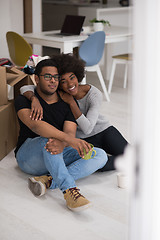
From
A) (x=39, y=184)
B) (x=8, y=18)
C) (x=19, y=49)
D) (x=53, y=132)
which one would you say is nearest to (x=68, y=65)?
(x=53, y=132)

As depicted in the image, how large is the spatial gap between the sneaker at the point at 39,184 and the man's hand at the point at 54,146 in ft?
0.67

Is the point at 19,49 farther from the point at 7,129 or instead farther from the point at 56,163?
the point at 56,163

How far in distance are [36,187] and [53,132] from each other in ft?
1.01

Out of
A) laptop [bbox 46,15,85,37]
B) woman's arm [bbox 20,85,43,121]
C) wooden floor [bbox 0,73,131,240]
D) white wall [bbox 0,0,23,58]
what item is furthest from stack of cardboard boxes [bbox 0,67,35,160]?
white wall [bbox 0,0,23,58]

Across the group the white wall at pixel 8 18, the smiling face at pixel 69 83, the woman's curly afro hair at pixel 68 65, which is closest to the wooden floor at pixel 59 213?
the smiling face at pixel 69 83

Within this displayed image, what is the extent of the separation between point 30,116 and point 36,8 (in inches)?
136

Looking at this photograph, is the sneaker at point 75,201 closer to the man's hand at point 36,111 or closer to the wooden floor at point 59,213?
the wooden floor at point 59,213

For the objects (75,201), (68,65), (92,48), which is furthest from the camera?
(92,48)

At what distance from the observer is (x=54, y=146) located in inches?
77.9

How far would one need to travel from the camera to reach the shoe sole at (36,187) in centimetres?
202

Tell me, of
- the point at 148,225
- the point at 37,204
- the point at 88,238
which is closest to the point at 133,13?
the point at 148,225

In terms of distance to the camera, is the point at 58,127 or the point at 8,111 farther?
the point at 8,111

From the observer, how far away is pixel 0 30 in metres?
4.85

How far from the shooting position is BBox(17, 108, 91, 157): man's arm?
1.95 meters
